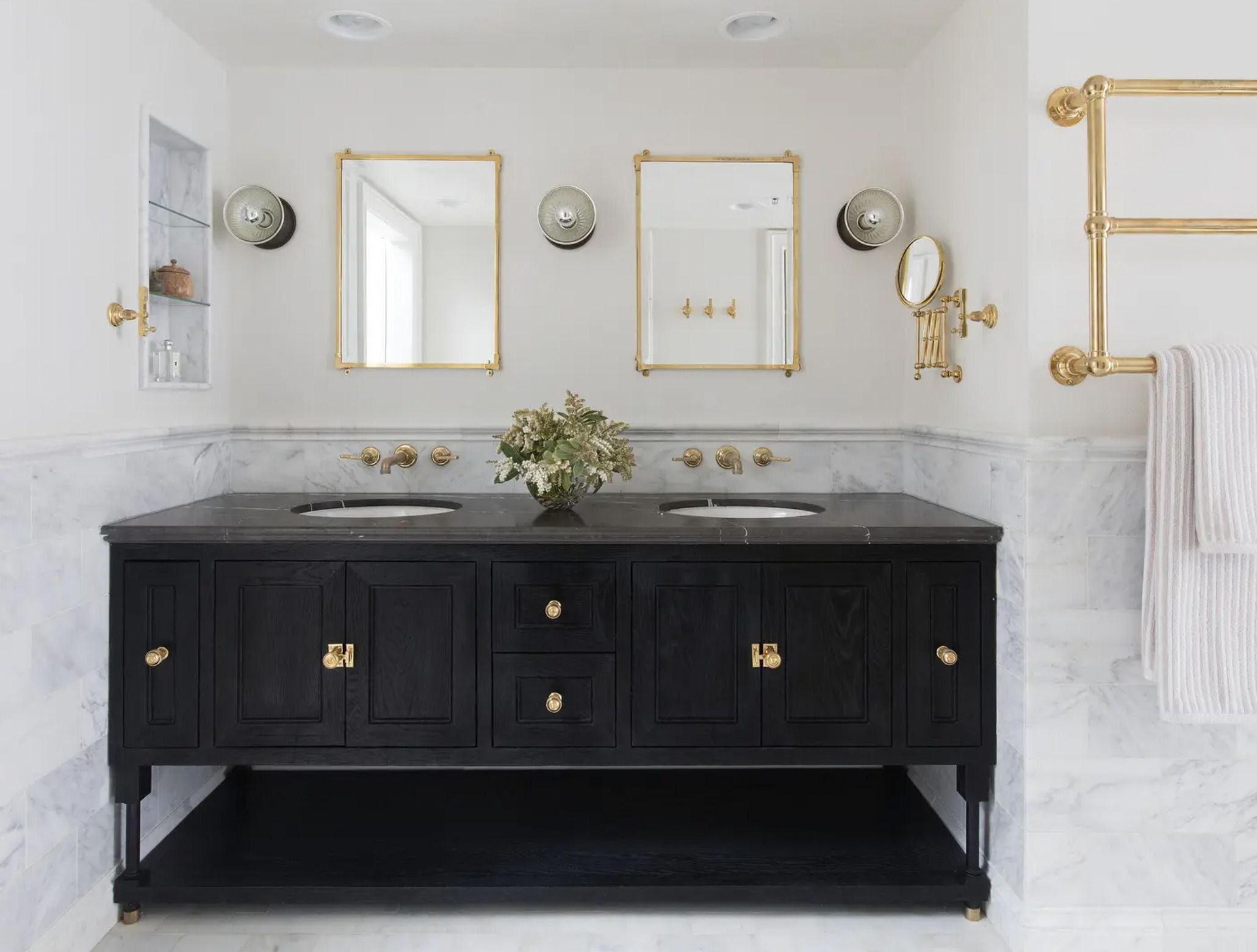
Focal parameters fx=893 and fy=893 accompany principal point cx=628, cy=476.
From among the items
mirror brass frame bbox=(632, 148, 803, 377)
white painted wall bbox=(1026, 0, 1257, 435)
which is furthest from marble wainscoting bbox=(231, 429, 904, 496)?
white painted wall bbox=(1026, 0, 1257, 435)

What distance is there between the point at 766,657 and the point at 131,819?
146 centimetres

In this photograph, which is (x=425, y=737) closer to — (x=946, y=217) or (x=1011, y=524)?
(x=1011, y=524)

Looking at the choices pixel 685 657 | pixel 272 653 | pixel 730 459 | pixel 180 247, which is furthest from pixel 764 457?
pixel 180 247

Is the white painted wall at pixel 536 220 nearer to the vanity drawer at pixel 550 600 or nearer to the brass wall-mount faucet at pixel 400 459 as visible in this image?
the brass wall-mount faucet at pixel 400 459

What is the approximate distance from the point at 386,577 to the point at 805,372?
1.35 metres

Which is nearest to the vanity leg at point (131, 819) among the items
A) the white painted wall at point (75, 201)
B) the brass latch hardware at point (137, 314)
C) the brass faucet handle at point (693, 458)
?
the white painted wall at point (75, 201)

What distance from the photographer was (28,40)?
1.73 m

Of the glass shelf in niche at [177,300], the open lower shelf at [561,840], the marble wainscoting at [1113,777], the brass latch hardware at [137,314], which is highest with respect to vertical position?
the glass shelf in niche at [177,300]

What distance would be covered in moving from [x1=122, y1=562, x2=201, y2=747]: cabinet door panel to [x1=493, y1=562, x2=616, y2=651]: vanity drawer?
0.67 m

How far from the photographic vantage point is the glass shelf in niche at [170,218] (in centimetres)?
229

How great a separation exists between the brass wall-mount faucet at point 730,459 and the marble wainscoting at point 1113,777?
86 centimetres

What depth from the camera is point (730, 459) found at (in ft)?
8.30

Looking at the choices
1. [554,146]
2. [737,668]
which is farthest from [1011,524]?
[554,146]

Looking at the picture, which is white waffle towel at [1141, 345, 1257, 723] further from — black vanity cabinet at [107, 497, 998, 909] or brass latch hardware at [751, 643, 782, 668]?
brass latch hardware at [751, 643, 782, 668]
